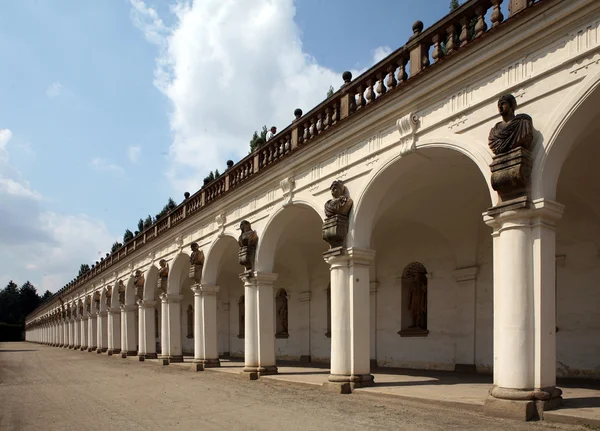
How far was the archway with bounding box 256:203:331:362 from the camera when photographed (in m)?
18.6

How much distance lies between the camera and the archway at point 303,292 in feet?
61.0

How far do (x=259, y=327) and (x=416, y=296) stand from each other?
4.54 metres

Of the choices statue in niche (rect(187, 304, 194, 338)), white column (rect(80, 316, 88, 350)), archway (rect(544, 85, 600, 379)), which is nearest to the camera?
archway (rect(544, 85, 600, 379))

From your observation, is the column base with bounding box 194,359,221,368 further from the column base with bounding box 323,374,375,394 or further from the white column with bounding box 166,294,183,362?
the column base with bounding box 323,374,375,394

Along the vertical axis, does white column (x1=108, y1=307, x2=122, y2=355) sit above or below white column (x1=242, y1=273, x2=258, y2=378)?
below

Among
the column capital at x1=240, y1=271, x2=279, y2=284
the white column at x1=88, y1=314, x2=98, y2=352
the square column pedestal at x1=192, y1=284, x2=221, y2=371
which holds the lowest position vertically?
the white column at x1=88, y1=314, x2=98, y2=352

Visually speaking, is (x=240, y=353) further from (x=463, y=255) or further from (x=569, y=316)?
(x=569, y=316)

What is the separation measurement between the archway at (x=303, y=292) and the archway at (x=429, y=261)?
2.63 metres

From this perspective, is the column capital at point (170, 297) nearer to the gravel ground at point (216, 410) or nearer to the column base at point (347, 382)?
the gravel ground at point (216, 410)

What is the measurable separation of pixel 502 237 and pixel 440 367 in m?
7.86

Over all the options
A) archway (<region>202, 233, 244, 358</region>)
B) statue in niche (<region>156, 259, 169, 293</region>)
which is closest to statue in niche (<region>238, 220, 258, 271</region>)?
statue in niche (<region>156, 259, 169, 293</region>)

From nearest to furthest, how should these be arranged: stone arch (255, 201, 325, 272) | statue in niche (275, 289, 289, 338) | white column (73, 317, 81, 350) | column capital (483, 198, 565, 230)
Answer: column capital (483, 198, 565, 230)
stone arch (255, 201, 325, 272)
statue in niche (275, 289, 289, 338)
white column (73, 317, 81, 350)

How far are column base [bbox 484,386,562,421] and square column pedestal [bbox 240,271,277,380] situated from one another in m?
8.53

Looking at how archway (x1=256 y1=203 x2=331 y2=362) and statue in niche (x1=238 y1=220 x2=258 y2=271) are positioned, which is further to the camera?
archway (x1=256 y1=203 x2=331 y2=362)
